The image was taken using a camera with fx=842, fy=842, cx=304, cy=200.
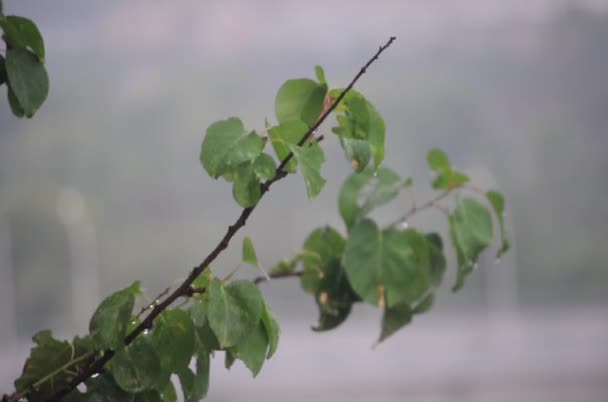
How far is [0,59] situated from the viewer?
1.04 feet

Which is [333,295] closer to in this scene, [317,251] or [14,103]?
[317,251]

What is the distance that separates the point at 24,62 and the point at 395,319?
0.16 m

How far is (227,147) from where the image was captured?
28cm

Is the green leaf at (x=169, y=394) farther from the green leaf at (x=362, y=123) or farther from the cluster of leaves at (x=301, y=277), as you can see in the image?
the green leaf at (x=362, y=123)

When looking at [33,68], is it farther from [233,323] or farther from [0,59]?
[233,323]

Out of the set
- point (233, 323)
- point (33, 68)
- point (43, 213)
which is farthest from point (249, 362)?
point (43, 213)

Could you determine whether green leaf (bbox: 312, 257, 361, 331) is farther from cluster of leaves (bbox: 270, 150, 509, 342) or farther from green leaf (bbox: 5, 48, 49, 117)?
green leaf (bbox: 5, 48, 49, 117)

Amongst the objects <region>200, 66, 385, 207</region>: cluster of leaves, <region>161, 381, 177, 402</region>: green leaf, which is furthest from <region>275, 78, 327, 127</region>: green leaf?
<region>161, 381, 177, 402</region>: green leaf

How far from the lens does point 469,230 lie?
271 millimetres

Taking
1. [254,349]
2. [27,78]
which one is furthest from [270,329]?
[27,78]

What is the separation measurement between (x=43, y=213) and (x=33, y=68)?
495 cm

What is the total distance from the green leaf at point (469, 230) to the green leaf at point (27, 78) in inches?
6.2

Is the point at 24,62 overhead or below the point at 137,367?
overhead

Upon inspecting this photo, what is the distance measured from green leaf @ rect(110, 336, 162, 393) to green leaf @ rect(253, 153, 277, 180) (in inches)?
2.7
